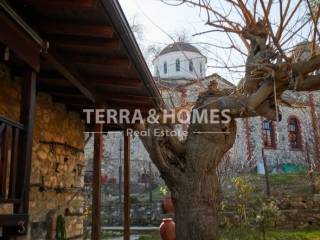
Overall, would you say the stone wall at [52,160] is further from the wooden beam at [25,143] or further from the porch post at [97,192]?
the wooden beam at [25,143]

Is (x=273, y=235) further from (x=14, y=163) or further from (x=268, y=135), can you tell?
(x=268, y=135)

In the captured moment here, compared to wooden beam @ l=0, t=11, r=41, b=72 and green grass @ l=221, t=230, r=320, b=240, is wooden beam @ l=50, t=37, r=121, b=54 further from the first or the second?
green grass @ l=221, t=230, r=320, b=240

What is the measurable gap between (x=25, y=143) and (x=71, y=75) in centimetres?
125

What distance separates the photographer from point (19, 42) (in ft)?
9.61

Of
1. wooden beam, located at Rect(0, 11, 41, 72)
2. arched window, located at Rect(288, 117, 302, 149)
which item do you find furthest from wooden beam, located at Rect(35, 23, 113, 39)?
arched window, located at Rect(288, 117, 302, 149)

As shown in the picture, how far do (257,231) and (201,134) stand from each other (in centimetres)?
564

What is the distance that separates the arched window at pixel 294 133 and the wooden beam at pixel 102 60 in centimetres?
1891

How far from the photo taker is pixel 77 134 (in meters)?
6.66

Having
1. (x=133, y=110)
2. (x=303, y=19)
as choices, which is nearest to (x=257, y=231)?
(x=133, y=110)

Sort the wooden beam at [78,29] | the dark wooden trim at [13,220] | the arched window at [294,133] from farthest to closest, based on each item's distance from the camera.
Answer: the arched window at [294,133], the wooden beam at [78,29], the dark wooden trim at [13,220]

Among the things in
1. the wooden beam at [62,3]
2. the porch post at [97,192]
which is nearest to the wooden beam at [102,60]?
the wooden beam at [62,3]

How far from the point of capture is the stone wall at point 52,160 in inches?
176

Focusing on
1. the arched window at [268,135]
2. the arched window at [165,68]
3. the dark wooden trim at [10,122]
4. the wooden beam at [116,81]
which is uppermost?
the arched window at [165,68]

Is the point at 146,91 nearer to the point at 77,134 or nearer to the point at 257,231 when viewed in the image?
the point at 77,134
